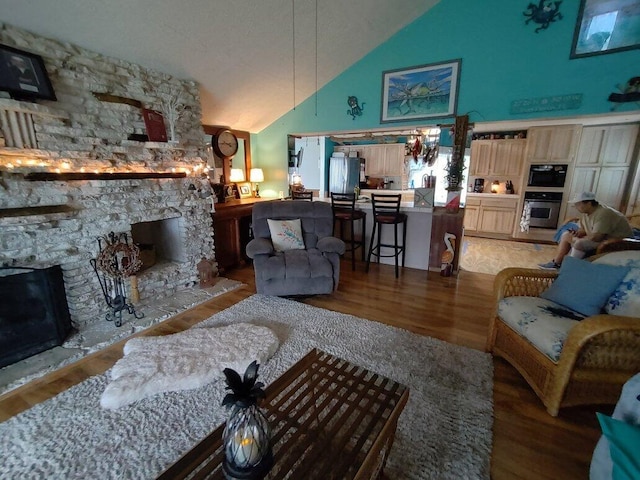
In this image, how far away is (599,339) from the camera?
4.79 feet

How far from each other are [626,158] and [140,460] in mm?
7365

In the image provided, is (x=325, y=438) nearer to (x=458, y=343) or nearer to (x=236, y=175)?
(x=458, y=343)

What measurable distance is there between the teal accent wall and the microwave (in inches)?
98.0

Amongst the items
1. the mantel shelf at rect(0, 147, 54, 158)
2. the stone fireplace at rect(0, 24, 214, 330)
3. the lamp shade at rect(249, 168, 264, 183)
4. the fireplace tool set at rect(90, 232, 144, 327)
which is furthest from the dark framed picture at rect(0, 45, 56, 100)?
the lamp shade at rect(249, 168, 264, 183)

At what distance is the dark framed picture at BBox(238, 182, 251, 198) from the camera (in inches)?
186

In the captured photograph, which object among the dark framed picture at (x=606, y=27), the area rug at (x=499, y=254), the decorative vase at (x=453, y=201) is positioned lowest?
the area rug at (x=499, y=254)

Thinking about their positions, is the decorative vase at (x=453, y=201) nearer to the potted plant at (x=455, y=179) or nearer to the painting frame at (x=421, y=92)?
the potted plant at (x=455, y=179)

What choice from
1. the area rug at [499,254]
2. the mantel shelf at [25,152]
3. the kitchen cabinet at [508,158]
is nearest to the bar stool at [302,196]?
the area rug at [499,254]

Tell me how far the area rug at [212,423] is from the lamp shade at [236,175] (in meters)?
3.16

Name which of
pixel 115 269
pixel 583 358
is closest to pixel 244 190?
pixel 115 269

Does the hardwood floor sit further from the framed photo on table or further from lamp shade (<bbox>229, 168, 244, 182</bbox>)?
lamp shade (<bbox>229, 168, 244, 182</bbox>)

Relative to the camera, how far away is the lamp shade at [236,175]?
15.0ft

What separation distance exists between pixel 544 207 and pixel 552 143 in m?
1.15

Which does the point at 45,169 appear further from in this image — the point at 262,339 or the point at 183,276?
the point at 262,339
